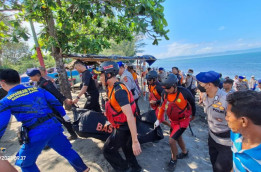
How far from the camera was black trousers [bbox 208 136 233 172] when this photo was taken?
198 cm

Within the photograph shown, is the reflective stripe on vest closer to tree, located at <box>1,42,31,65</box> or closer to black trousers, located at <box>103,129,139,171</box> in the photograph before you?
black trousers, located at <box>103,129,139,171</box>

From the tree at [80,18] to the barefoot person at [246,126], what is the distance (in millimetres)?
2564

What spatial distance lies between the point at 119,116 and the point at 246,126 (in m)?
1.63

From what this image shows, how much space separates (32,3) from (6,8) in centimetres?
236

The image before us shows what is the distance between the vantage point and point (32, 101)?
84.7 inches

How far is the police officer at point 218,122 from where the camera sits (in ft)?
6.63

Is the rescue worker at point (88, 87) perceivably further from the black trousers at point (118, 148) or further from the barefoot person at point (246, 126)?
the barefoot person at point (246, 126)

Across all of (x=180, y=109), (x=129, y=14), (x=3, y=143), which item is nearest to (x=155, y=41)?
(x=129, y=14)

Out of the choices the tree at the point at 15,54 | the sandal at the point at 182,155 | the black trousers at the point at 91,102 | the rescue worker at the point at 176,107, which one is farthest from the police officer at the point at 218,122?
the tree at the point at 15,54

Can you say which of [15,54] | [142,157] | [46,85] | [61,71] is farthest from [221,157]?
[15,54]

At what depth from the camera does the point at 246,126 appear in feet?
3.89

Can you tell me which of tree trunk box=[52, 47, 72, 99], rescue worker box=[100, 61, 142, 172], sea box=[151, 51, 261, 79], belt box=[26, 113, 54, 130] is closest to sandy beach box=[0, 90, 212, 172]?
rescue worker box=[100, 61, 142, 172]

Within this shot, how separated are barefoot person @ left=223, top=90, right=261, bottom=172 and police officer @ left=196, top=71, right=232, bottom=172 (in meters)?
0.79

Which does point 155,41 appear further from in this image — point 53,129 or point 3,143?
point 3,143
